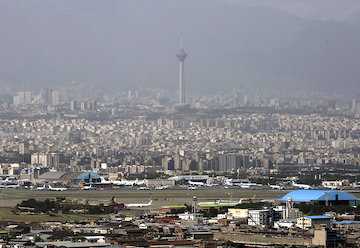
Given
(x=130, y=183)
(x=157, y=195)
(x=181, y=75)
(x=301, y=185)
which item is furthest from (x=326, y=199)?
(x=181, y=75)

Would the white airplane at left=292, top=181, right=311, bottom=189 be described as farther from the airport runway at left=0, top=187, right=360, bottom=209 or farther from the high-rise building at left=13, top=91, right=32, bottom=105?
the high-rise building at left=13, top=91, right=32, bottom=105

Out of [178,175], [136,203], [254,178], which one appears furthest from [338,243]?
[178,175]

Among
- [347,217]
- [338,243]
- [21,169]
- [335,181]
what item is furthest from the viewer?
[21,169]

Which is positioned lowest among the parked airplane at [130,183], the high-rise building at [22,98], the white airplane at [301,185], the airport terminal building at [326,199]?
the airport terminal building at [326,199]

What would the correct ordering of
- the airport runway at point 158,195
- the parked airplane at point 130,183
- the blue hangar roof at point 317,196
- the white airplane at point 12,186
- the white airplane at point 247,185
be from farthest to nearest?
1. the parked airplane at point 130,183
2. the white airplane at point 12,186
3. the white airplane at point 247,185
4. the airport runway at point 158,195
5. the blue hangar roof at point 317,196

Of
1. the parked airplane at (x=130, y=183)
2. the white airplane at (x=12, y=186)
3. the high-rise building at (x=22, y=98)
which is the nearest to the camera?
the white airplane at (x=12, y=186)

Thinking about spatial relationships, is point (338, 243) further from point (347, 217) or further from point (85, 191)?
point (85, 191)

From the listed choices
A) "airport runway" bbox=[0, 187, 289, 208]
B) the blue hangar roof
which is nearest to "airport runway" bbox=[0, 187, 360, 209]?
"airport runway" bbox=[0, 187, 289, 208]

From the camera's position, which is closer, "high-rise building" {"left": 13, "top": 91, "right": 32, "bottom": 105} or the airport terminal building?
the airport terminal building

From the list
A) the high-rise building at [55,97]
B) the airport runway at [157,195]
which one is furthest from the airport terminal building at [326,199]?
the high-rise building at [55,97]

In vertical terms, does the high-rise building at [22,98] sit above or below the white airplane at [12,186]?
above

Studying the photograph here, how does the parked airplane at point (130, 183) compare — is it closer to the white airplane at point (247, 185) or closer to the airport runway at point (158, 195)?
the airport runway at point (158, 195)
